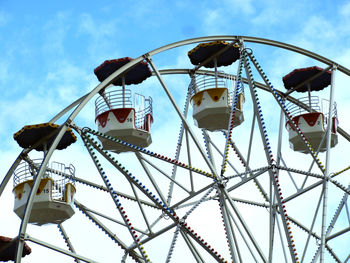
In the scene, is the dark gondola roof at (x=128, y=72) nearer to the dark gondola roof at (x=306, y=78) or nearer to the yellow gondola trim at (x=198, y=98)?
the yellow gondola trim at (x=198, y=98)

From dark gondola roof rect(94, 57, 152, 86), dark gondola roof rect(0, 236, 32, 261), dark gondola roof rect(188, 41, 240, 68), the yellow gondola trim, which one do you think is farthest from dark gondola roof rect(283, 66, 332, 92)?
dark gondola roof rect(0, 236, 32, 261)

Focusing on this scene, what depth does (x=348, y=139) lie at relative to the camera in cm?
4259

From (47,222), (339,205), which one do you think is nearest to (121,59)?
(47,222)

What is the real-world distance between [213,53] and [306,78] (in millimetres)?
5760

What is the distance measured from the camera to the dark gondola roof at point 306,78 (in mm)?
39344

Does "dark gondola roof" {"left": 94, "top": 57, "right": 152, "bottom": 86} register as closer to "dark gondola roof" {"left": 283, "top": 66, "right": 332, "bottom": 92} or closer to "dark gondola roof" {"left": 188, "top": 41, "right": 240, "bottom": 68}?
"dark gondola roof" {"left": 188, "top": 41, "right": 240, "bottom": 68}

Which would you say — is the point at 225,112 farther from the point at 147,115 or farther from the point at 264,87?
the point at 264,87

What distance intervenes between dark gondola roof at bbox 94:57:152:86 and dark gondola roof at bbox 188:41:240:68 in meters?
1.95

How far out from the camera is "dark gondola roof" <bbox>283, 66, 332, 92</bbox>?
39.3m

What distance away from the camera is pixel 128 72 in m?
36.1

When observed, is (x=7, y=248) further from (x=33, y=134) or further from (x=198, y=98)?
(x=198, y=98)

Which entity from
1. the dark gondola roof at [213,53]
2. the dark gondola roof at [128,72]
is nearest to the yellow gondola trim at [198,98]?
the dark gondola roof at [213,53]

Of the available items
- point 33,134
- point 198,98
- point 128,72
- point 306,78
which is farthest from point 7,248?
point 306,78

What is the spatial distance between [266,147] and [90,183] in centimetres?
781
